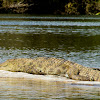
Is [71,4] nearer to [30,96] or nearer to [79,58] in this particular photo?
[79,58]

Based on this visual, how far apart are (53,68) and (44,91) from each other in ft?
12.3

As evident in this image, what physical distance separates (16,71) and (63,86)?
423 cm

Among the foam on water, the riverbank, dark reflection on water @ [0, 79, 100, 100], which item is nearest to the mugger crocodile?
the foam on water

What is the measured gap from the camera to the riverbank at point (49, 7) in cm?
18812

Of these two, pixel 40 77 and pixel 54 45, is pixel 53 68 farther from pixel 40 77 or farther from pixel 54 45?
pixel 54 45

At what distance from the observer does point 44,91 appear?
14211 mm

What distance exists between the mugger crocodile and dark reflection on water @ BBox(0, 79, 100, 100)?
1158 mm

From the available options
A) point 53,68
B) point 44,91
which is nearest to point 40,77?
point 53,68

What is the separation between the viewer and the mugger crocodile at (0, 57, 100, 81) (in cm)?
1658

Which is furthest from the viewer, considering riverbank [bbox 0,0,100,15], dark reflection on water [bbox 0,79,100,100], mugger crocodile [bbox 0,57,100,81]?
riverbank [bbox 0,0,100,15]

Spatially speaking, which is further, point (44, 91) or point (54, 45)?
point (54, 45)

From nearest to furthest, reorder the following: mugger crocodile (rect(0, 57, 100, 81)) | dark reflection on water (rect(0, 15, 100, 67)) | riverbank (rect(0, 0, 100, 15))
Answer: mugger crocodile (rect(0, 57, 100, 81))
dark reflection on water (rect(0, 15, 100, 67))
riverbank (rect(0, 0, 100, 15))

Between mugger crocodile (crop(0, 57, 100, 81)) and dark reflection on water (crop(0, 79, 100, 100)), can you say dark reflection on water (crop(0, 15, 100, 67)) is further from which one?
dark reflection on water (crop(0, 79, 100, 100))

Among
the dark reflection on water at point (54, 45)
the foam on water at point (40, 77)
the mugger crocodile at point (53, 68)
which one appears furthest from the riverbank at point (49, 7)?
the foam on water at point (40, 77)
